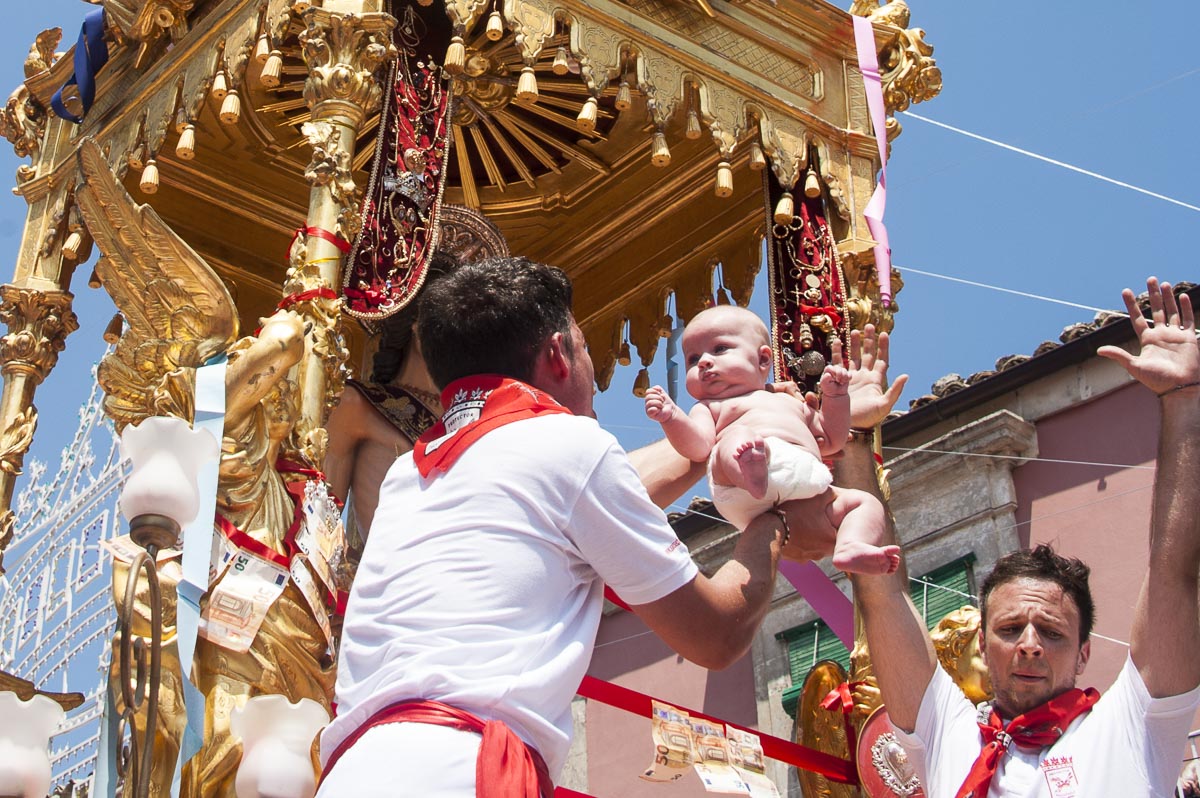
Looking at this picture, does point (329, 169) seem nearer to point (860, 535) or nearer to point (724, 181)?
point (724, 181)

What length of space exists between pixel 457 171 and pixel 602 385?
52.5 inches

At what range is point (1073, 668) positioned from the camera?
3766mm

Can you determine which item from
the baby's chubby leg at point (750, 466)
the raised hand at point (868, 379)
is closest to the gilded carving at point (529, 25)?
the raised hand at point (868, 379)

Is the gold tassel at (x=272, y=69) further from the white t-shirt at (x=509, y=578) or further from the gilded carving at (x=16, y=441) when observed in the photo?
the white t-shirt at (x=509, y=578)

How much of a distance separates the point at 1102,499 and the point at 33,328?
7.42 m

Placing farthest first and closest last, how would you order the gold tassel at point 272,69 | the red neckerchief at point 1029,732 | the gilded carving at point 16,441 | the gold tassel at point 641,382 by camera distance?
the gold tassel at point 641,382 < the gilded carving at point 16,441 < the gold tassel at point 272,69 < the red neckerchief at point 1029,732

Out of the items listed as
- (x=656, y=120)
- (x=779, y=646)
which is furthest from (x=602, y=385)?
(x=779, y=646)

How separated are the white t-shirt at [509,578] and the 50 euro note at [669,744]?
2.09m

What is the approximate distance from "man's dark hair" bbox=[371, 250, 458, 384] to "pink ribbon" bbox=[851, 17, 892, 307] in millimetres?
1861

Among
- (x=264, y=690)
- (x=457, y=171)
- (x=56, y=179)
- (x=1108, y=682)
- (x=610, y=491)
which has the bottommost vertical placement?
(x=610, y=491)

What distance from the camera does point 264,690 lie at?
15.1 feet

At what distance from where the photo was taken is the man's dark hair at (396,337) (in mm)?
6449

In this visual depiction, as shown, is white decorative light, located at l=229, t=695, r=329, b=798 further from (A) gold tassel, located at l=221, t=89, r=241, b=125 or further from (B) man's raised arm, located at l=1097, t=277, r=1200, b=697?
(A) gold tassel, located at l=221, t=89, r=241, b=125

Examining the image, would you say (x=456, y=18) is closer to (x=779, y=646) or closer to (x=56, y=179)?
(x=56, y=179)
